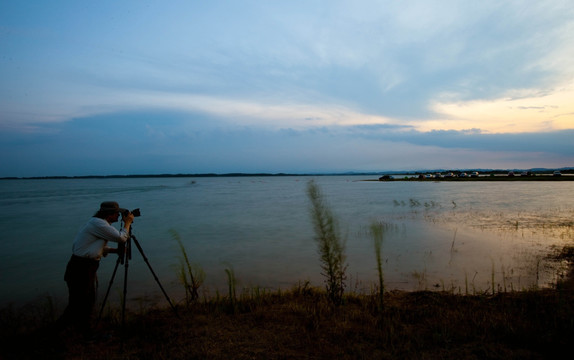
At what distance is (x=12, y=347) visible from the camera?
458 centimetres

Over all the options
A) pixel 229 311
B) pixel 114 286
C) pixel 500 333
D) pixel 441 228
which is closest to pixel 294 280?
pixel 229 311

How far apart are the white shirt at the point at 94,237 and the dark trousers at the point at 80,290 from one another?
111 millimetres

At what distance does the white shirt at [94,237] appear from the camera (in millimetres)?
4695

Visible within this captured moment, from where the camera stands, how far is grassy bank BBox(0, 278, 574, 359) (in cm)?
416

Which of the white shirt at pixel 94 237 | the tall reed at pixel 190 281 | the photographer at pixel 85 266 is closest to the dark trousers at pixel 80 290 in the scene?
the photographer at pixel 85 266

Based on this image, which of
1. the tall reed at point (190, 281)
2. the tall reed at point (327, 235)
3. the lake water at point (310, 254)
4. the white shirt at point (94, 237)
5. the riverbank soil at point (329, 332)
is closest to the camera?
the riverbank soil at point (329, 332)

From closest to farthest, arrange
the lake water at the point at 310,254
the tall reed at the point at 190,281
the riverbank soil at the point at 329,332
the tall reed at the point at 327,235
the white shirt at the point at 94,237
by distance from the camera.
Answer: the riverbank soil at the point at 329,332
the white shirt at the point at 94,237
the tall reed at the point at 327,235
the tall reed at the point at 190,281
the lake water at the point at 310,254

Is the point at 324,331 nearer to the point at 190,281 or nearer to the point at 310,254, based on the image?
the point at 190,281

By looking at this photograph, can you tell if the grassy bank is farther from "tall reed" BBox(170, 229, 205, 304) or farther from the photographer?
"tall reed" BBox(170, 229, 205, 304)

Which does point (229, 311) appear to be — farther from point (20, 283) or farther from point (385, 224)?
point (385, 224)

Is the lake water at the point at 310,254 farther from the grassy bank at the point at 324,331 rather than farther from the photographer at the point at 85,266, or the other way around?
the photographer at the point at 85,266

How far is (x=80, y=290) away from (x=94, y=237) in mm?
790

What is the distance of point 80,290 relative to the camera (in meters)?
4.80

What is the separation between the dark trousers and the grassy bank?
0.64 feet
